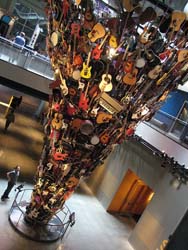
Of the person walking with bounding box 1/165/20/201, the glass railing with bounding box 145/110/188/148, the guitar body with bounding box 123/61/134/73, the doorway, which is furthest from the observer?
the doorway

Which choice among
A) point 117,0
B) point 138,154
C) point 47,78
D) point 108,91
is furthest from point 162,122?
point 117,0

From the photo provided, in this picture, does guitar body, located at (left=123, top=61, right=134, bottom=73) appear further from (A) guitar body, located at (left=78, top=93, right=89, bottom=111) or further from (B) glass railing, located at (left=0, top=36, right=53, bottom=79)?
(B) glass railing, located at (left=0, top=36, right=53, bottom=79)

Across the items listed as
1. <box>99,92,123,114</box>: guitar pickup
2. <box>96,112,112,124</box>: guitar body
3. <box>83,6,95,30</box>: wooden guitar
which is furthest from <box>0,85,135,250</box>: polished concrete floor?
<box>83,6,95,30</box>: wooden guitar

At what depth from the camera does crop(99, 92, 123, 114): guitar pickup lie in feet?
23.4

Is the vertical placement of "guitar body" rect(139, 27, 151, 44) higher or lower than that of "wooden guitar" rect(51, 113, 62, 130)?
higher

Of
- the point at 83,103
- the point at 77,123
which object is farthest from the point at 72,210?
the point at 83,103

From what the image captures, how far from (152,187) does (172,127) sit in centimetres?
225

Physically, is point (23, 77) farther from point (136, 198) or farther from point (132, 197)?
point (136, 198)

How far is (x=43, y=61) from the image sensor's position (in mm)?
12555

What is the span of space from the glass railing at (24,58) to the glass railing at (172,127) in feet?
14.2

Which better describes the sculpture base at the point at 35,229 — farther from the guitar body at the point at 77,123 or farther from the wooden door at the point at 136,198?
the wooden door at the point at 136,198

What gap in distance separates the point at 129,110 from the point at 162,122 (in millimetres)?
4945

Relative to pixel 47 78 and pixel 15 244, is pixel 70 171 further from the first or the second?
pixel 47 78

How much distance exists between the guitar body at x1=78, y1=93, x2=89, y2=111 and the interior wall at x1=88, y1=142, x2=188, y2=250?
483cm
